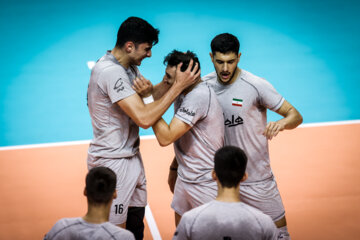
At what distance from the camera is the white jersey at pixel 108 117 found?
4078mm

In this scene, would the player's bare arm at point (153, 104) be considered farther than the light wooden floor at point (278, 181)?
No

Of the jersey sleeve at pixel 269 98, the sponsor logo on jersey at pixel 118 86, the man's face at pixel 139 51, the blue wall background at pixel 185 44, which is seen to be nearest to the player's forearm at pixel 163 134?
the sponsor logo on jersey at pixel 118 86

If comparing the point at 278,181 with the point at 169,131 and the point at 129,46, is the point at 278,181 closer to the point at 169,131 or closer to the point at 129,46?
the point at 169,131

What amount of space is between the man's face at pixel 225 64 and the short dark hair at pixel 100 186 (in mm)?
1770

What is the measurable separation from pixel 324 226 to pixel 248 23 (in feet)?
27.8

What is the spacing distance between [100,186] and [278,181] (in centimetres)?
509

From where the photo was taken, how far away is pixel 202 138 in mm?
4176

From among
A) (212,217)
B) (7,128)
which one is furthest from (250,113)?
(7,128)

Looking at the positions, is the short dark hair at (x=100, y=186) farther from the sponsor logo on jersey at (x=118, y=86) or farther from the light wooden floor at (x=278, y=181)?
the light wooden floor at (x=278, y=181)

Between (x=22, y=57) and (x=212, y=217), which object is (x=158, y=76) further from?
(x=212, y=217)

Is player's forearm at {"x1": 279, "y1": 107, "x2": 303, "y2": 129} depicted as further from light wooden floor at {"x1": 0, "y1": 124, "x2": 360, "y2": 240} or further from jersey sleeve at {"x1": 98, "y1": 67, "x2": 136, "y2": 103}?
light wooden floor at {"x1": 0, "y1": 124, "x2": 360, "y2": 240}

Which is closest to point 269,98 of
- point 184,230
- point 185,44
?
point 184,230

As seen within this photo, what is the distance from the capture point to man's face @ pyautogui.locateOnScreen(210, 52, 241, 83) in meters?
4.47

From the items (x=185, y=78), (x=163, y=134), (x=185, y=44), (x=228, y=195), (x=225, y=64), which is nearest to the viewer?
(x=228, y=195)
